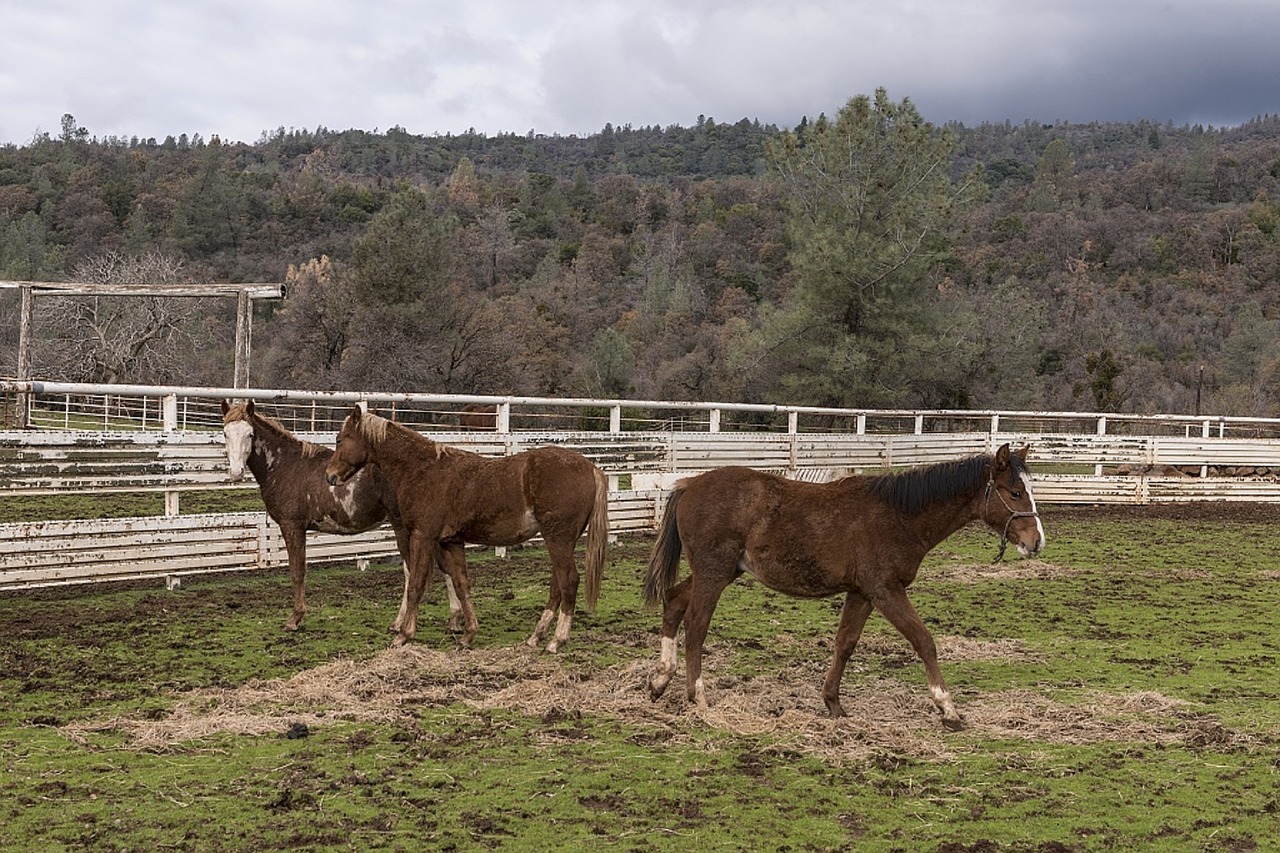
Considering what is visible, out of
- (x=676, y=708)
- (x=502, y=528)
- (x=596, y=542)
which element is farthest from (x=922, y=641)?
(x=502, y=528)

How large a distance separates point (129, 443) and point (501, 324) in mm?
31113

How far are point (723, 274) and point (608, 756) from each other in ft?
195

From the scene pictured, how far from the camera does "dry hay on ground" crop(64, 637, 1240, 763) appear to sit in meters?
5.67

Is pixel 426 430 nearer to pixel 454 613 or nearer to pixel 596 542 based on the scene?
pixel 454 613

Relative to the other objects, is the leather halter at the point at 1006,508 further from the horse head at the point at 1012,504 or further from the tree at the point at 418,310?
the tree at the point at 418,310

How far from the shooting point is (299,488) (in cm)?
871

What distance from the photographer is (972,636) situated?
8.48 m

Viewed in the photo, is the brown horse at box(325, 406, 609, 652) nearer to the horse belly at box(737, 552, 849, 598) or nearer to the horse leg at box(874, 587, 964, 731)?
the horse belly at box(737, 552, 849, 598)

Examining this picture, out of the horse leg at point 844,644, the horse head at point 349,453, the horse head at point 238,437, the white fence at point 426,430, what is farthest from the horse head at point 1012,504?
the horse head at point 238,437

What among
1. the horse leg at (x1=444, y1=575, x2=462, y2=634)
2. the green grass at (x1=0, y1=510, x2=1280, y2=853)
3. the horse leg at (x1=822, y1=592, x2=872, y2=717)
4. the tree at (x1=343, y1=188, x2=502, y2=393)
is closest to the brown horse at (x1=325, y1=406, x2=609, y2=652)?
the horse leg at (x1=444, y1=575, x2=462, y2=634)

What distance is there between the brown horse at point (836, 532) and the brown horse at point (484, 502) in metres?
1.61

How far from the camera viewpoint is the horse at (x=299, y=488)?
852cm

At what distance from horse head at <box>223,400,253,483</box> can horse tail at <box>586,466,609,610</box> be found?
2.92m

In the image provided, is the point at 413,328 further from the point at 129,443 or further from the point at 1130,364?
the point at 1130,364
